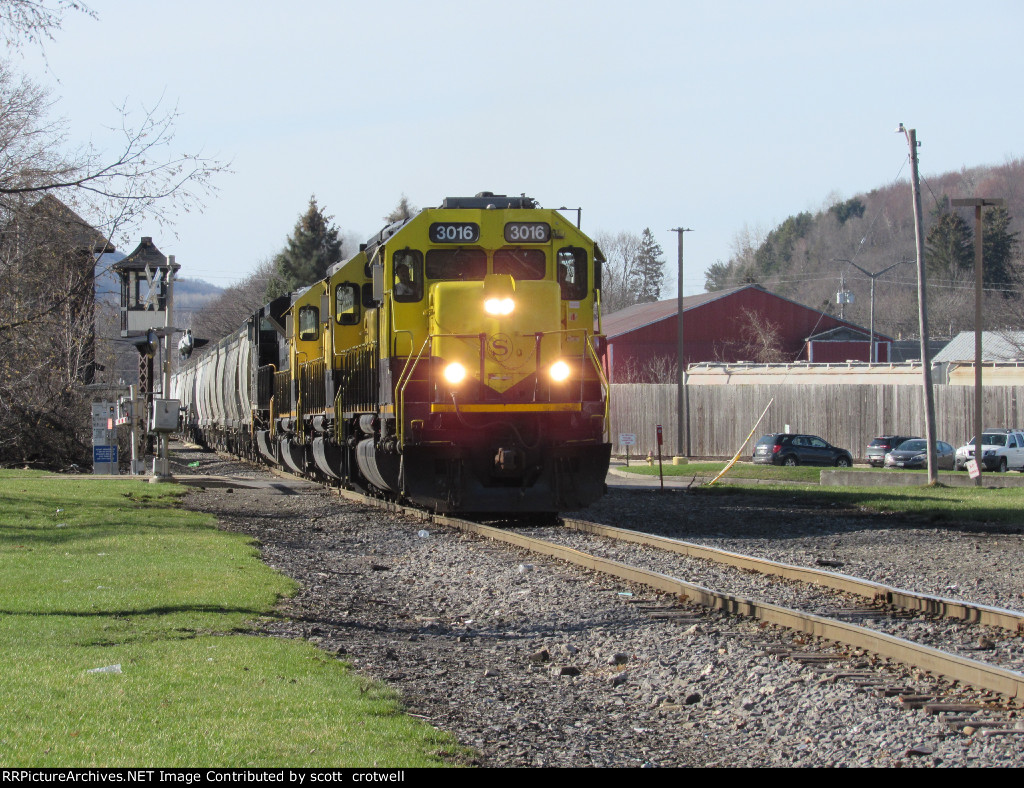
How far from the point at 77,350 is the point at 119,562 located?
28658 millimetres

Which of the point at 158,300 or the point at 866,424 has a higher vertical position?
the point at 158,300

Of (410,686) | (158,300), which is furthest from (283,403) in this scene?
(410,686)

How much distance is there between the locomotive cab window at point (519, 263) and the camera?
563 inches

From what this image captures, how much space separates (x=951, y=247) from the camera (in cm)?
9950

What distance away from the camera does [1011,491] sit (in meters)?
22.8

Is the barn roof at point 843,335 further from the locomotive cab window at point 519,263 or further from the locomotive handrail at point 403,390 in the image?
the locomotive handrail at point 403,390

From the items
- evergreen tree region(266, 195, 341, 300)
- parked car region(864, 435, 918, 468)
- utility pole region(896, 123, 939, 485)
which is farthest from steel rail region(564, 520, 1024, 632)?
evergreen tree region(266, 195, 341, 300)

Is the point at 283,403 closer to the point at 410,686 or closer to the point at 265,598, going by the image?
the point at 265,598

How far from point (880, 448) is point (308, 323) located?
26.4m

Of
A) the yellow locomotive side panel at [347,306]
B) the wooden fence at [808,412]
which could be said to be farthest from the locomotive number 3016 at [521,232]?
the wooden fence at [808,412]

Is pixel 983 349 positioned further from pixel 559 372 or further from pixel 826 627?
pixel 826 627

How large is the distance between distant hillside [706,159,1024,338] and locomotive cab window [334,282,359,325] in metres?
78.1

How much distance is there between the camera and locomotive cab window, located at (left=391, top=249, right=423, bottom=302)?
14219mm

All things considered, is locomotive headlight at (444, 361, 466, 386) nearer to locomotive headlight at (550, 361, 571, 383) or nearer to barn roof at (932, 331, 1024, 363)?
locomotive headlight at (550, 361, 571, 383)
